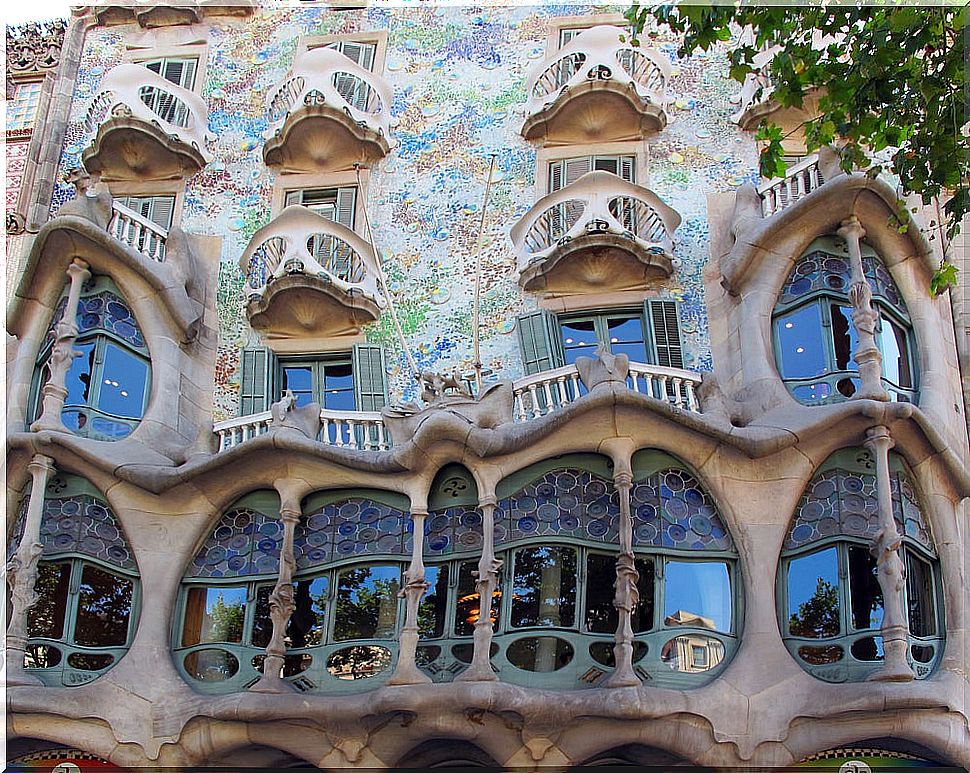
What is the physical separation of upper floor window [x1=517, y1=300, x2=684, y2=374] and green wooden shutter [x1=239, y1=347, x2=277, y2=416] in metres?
3.21

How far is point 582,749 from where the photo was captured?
457 inches

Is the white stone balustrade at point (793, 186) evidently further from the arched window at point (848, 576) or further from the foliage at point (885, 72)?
the arched window at point (848, 576)

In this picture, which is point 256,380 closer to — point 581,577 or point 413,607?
point 413,607

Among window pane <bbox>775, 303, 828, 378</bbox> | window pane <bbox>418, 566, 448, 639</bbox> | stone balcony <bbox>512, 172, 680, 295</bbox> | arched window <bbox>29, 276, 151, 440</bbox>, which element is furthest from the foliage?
arched window <bbox>29, 276, 151, 440</bbox>

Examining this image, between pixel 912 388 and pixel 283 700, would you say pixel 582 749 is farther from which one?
pixel 912 388

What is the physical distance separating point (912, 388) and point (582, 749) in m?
5.42

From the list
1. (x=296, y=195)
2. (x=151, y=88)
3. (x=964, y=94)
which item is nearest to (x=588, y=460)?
(x=964, y=94)

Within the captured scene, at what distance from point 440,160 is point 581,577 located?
Answer: 7000mm

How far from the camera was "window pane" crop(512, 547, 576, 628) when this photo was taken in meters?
12.2

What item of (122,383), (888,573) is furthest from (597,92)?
(888,573)

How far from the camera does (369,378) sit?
14.9 metres

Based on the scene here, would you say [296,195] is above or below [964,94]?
above

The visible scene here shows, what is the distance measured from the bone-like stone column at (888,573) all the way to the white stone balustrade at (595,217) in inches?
154

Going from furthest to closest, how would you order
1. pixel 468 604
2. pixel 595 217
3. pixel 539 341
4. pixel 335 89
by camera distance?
pixel 335 89
pixel 539 341
pixel 595 217
pixel 468 604
